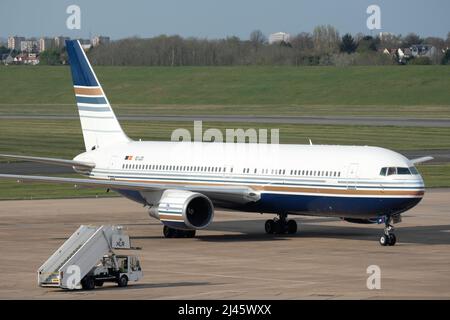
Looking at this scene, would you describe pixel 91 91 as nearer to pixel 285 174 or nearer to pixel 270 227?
pixel 270 227

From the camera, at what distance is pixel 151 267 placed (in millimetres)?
38188

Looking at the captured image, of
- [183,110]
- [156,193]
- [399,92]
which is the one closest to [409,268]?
[156,193]

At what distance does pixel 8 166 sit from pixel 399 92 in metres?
105

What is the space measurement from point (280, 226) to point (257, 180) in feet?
9.79

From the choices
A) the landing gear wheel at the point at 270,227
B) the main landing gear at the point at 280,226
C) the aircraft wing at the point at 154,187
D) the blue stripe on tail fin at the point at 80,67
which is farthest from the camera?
the blue stripe on tail fin at the point at 80,67

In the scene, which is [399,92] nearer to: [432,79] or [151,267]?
[432,79]

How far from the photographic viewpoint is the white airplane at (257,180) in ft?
144

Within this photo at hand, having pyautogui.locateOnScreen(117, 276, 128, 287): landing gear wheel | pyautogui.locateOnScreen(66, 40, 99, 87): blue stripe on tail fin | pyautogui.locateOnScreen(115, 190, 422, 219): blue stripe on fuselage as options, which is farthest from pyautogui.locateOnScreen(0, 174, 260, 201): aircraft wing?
pyautogui.locateOnScreen(117, 276, 128, 287): landing gear wheel

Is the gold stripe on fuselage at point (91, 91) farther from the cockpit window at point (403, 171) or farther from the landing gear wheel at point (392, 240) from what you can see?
the landing gear wheel at point (392, 240)

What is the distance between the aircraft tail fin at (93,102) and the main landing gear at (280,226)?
30.7ft

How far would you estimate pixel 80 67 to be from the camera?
5428 cm

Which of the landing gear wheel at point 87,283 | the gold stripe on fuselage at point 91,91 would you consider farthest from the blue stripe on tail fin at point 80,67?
the landing gear wheel at point 87,283

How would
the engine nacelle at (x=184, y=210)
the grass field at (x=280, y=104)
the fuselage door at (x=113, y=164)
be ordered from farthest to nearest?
1. the grass field at (x=280, y=104)
2. the fuselage door at (x=113, y=164)
3. the engine nacelle at (x=184, y=210)
